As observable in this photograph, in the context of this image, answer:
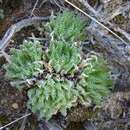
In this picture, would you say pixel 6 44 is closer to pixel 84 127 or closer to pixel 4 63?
pixel 4 63

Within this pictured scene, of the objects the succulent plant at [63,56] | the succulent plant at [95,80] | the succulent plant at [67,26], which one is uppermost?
the succulent plant at [67,26]

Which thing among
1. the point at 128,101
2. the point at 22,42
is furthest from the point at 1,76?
the point at 128,101

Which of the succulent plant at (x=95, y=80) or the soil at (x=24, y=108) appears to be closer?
the succulent plant at (x=95, y=80)

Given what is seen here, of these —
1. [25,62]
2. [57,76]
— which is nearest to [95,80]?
[57,76]

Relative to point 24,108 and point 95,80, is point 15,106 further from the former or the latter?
point 95,80

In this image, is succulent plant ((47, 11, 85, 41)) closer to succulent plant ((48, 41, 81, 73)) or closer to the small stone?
succulent plant ((48, 41, 81, 73))

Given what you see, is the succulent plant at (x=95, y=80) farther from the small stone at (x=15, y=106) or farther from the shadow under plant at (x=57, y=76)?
the small stone at (x=15, y=106)

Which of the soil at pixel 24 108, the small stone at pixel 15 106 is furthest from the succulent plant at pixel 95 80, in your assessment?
the small stone at pixel 15 106

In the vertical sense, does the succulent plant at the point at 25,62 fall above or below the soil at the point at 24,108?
above
